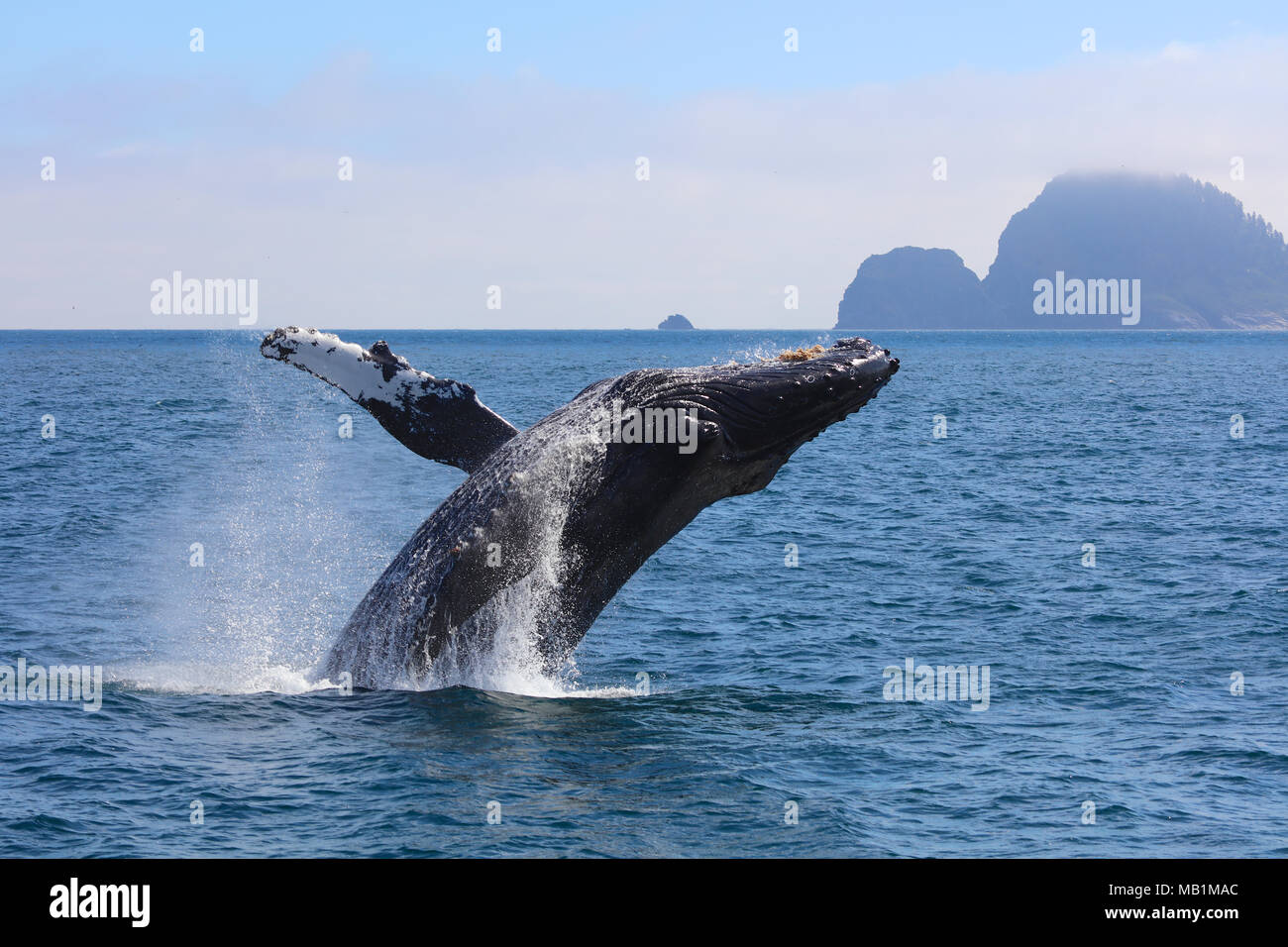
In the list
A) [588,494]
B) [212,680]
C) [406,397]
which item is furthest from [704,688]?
[212,680]

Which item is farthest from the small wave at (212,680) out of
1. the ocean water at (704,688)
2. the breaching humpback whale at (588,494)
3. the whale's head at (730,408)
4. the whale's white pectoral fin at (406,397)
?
the whale's head at (730,408)

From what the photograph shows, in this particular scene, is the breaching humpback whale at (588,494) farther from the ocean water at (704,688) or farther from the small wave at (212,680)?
the small wave at (212,680)

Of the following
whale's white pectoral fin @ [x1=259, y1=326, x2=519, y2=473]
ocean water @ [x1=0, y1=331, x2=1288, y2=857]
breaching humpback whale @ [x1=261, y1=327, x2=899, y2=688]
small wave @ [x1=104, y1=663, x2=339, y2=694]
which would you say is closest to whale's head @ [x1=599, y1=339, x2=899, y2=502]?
breaching humpback whale @ [x1=261, y1=327, x2=899, y2=688]

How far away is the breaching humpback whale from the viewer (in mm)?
10758

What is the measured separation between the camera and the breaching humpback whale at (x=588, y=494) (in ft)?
35.3

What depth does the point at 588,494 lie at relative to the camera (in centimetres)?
1102

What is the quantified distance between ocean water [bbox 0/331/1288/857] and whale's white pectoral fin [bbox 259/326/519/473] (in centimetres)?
218

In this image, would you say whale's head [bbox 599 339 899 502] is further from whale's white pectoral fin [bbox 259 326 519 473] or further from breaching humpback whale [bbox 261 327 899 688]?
whale's white pectoral fin [bbox 259 326 519 473]

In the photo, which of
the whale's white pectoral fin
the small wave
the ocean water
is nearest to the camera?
the ocean water

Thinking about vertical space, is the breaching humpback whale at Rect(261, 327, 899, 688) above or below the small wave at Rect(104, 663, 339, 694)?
above

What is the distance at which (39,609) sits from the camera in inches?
695

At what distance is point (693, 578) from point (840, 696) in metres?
7.80

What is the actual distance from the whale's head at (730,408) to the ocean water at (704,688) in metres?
2.70

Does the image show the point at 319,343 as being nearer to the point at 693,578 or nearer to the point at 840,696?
the point at 840,696
